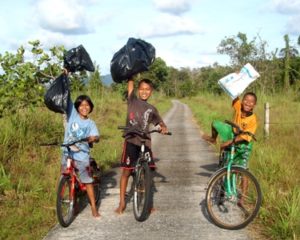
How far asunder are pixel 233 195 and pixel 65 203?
2225mm

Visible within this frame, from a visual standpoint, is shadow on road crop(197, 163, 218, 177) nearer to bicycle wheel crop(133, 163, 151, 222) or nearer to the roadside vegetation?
the roadside vegetation

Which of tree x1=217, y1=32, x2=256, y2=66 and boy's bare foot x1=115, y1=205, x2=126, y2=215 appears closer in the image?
boy's bare foot x1=115, y1=205, x2=126, y2=215

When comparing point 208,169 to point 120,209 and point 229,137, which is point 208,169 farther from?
point 120,209

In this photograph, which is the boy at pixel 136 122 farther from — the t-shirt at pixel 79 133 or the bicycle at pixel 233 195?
the bicycle at pixel 233 195

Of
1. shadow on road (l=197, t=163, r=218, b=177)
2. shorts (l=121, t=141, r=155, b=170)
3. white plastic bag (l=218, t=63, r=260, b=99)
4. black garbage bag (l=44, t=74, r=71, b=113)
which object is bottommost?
shadow on road (l=197, t=163, r=218, b=177)

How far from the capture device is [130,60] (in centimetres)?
581

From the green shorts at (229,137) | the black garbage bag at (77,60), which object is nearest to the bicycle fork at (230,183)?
the green shorts at (229,137)

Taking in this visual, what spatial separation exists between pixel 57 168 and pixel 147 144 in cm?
228

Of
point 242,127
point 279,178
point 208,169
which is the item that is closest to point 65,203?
point 242,127

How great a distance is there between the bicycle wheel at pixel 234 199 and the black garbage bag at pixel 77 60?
8.48ft

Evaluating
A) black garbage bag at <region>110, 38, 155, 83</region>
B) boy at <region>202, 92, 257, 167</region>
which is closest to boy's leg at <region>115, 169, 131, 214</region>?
boy at <region>202, 92, 257, 167</region>

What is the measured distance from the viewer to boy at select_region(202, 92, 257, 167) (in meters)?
5.50

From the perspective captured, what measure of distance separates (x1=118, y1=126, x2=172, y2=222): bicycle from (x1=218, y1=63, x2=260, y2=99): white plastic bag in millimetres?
1196

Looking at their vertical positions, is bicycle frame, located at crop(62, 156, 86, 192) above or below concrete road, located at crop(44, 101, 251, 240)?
above
